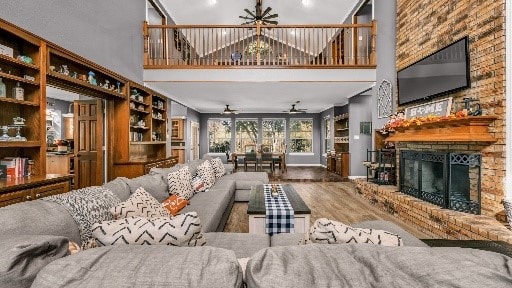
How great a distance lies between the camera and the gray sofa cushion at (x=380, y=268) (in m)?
0.83

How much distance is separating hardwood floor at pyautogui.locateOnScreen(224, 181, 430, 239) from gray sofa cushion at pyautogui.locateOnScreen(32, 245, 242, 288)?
2860mm

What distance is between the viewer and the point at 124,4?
5.51 meters

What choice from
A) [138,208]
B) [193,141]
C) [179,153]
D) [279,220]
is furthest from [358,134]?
[138,208]

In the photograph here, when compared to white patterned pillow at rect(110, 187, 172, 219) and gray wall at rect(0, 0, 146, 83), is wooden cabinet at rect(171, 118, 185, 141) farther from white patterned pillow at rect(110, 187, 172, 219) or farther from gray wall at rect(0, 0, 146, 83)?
white patterned pillow at rect(110, 187, 172, 219)

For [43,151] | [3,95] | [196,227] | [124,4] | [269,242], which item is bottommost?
[269,242]

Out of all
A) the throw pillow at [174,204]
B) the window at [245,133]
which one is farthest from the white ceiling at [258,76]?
the window at [245,133]

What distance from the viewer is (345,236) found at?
1202mm

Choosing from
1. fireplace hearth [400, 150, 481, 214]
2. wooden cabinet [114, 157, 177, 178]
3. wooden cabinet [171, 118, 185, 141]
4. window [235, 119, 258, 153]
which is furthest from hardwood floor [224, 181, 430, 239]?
window [235, 119, 258, 153]

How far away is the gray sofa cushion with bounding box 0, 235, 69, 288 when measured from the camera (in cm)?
89

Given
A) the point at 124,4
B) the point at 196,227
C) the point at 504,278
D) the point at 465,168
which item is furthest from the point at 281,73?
the point at 504,278

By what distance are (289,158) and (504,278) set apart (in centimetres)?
1289

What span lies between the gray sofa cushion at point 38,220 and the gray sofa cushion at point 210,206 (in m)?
1.14

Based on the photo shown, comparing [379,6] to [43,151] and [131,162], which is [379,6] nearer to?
[131,162]

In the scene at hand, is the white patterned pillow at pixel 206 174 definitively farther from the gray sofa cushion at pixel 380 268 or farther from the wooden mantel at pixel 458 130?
the gray sofa cushion at pixel 380 268
